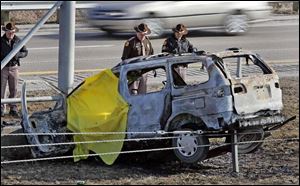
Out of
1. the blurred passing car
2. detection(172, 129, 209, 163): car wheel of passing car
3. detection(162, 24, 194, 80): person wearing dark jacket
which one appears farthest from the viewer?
the blurred passing car

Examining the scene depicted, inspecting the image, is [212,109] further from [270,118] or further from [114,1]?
[114,1]

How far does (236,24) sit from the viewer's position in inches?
928

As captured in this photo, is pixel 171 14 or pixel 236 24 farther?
pixel 236 24

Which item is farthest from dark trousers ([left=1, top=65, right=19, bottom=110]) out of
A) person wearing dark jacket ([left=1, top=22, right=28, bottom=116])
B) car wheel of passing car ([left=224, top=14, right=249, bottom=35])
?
car wheel of passing car ([left=224, top=14, right=249, bottom=35])

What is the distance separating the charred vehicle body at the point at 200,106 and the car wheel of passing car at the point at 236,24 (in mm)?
11668

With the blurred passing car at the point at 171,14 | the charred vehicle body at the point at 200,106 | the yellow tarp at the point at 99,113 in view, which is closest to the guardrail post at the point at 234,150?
the charred vehicle body at the point at 200,106

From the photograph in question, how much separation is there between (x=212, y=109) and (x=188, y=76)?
514cm

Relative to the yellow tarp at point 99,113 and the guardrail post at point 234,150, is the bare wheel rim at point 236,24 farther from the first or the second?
the guardrail post at point 234,150

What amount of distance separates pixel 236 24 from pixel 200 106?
14.1 meters

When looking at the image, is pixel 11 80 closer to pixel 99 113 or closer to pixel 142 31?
pixel 142 31

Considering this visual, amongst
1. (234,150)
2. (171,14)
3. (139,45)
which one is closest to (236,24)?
(171,14)

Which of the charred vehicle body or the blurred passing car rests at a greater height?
the blurred passing car

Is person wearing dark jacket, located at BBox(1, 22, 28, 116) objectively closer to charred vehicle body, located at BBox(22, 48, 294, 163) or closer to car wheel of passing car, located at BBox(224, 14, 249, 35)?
charred vehicle body, located at BBox(22, 48, 294, 163)

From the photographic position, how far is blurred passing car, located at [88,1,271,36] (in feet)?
69.9
